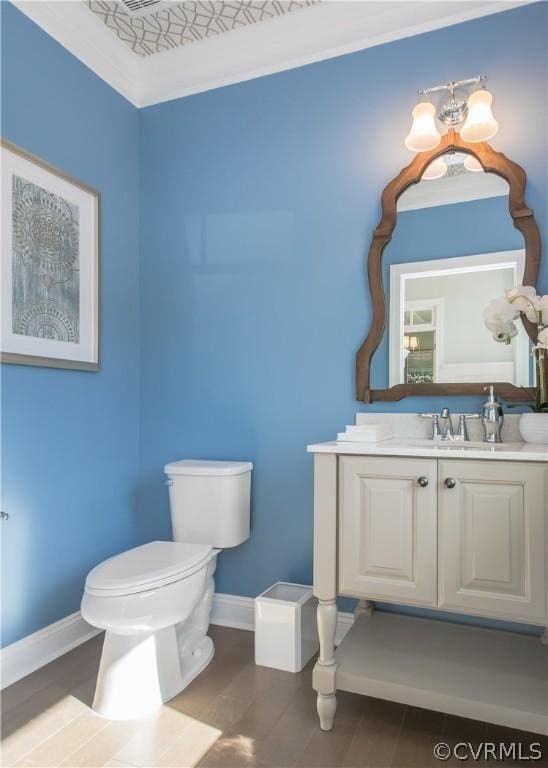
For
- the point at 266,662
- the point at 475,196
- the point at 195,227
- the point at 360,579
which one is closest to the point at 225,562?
the point at 266,662

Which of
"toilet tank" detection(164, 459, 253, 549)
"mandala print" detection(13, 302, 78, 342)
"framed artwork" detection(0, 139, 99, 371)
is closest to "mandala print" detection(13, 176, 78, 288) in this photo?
"framed artwork" detection(0, 139, 99, 371)

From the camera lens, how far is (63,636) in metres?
2.08

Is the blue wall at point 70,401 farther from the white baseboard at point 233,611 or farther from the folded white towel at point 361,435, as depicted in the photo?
the folded white towel at point 361,435

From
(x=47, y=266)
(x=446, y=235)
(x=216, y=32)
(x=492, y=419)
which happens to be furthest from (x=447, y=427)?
(x=216, y=32)

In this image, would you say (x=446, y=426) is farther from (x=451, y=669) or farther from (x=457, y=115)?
(x=457, y=115)

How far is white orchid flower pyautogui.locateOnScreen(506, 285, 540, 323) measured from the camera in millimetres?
1758

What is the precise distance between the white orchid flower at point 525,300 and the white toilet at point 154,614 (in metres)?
1.24

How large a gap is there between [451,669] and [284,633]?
2.02ft

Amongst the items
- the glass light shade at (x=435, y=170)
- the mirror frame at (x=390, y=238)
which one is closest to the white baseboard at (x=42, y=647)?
the mirror frame at (x=390, y=238)

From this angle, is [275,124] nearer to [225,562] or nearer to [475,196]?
[475,196]

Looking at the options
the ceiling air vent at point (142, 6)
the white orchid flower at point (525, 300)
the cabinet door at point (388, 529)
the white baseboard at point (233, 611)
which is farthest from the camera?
the white baseboard at point (233, 611)

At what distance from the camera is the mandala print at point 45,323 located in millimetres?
1949

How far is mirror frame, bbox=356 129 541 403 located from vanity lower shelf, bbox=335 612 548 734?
32.6 inches

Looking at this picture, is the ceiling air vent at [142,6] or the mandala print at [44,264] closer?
the mandala print at [44,264]
